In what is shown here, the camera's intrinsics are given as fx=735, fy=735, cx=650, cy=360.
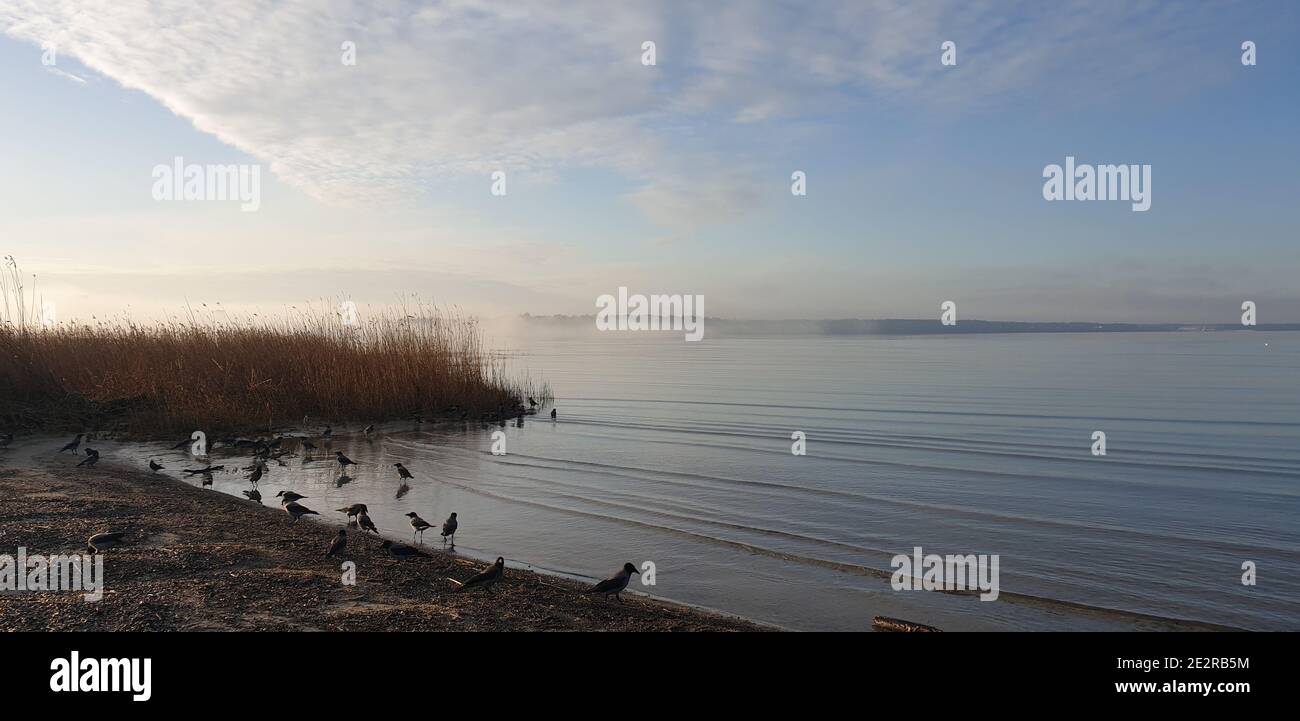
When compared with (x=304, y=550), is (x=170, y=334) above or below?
above

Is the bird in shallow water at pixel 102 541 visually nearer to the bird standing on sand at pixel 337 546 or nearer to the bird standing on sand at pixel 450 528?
the bird standing on sand at pixel 337 546

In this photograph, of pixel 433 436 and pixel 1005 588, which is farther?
pixel 433 436

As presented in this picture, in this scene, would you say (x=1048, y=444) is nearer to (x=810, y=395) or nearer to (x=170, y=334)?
(x=810, y=395)

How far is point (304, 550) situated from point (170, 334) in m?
15.9

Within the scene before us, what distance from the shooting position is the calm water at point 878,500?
299 inches

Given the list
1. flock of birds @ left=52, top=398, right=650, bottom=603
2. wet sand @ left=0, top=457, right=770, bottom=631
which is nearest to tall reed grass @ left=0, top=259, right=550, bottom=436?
flock of birds @ left=52, top=398, right=650, bottom=603

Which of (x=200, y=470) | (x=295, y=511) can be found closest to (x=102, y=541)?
(x=295, y=511)

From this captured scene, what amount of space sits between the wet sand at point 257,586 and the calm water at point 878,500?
120cm

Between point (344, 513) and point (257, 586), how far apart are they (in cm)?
444

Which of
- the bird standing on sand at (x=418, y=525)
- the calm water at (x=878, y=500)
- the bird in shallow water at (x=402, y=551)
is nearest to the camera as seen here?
the calm water at (x=878, y=500)

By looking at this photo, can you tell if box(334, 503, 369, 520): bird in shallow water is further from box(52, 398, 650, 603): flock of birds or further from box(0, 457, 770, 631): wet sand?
box(0, 457, 770, 631): wet sand

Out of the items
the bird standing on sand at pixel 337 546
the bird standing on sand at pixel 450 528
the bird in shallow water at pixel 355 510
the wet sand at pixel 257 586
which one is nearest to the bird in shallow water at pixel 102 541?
the wet sand at pixel 257 586
